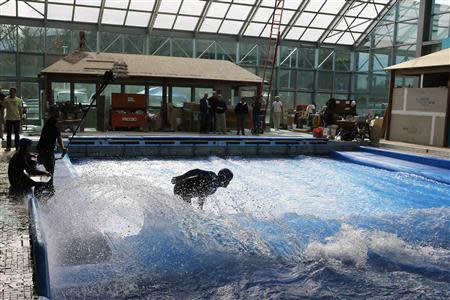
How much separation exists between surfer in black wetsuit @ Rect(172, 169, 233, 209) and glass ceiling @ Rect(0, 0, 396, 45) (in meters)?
15.7

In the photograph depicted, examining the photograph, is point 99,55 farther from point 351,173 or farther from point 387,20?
point 387,20

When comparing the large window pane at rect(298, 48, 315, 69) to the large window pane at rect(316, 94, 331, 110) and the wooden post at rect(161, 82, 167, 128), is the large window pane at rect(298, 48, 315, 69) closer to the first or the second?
the large window pane at rect(316, 94, 331, 110)

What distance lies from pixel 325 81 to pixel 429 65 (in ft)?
34.9

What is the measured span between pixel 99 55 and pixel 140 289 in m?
14.6

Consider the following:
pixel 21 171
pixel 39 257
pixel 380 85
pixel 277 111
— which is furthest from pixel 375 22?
pixel 39 257

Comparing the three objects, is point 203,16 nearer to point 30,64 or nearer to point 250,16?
point 250,16

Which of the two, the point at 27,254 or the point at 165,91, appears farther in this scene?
the point at 165,91

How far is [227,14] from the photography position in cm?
2114

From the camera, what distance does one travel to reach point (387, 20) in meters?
23.1

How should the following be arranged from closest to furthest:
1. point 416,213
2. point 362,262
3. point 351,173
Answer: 1. point 362,262
2. point 416,213
3. point 351,173

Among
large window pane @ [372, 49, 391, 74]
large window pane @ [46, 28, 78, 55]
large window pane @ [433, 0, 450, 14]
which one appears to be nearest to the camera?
large window pane @ [433, 0, 450, 14]

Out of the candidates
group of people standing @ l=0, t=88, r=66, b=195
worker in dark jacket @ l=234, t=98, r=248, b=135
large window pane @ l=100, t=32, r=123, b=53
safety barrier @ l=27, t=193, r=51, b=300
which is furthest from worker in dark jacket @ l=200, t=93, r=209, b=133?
safety barrier @ l=27, t=193, r=51, b=300

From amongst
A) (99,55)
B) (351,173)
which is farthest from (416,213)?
(99,55)

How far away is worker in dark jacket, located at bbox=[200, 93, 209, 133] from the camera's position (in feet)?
53.3
